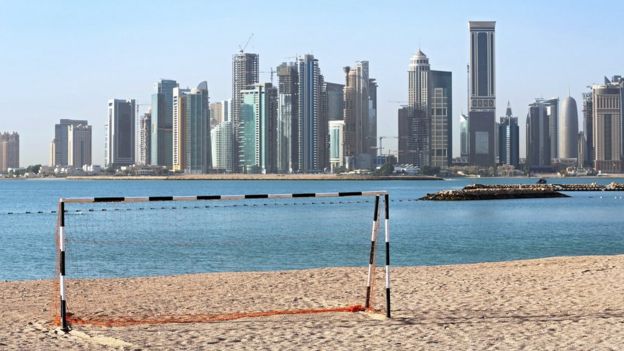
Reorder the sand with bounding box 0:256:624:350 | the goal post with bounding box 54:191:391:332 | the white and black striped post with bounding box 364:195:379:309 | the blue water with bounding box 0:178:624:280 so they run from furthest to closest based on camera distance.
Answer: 1. the blue water with bounding box 0:178:624:280
2. the white and black striped post with bounding box 364:195:379:309
3. the goal post with bounding box 54:191:391:332
4. the sand with bounding box 0:256:624:350

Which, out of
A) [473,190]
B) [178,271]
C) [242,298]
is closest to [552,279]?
[242,298]

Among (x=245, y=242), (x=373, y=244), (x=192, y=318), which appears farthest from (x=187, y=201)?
(x=245, y=242)

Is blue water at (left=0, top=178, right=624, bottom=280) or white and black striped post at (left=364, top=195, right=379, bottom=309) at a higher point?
white and black striped post at (left=364, top=195, right=379, bottom=309)

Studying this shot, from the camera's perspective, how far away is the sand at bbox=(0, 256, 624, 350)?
10695 millimetres

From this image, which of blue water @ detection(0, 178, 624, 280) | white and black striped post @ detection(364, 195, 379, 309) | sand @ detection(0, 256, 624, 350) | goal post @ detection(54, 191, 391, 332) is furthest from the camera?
blue water @ detection(0, 178, 624, 280)

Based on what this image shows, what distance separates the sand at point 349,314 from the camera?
10.7m

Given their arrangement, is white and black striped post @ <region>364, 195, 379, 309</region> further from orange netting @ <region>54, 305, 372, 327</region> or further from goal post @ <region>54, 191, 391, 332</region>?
orange netting @ <region>54, 305, 372, 327</region>

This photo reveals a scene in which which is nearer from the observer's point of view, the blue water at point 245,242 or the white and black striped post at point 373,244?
Result: the white and black striped post at point 373,244

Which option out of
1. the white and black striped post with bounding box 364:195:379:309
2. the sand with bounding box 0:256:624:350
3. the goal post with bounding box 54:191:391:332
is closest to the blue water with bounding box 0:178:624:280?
the sand with bounding box 0:256:624:350

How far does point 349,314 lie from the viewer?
12898mm

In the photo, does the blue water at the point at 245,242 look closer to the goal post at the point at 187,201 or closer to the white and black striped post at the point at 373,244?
the goal post at the point at 187,201

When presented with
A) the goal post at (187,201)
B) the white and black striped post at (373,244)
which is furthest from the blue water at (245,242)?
the white and black striped post at (373,244)

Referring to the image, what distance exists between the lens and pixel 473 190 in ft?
365

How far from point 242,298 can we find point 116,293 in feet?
8.51
